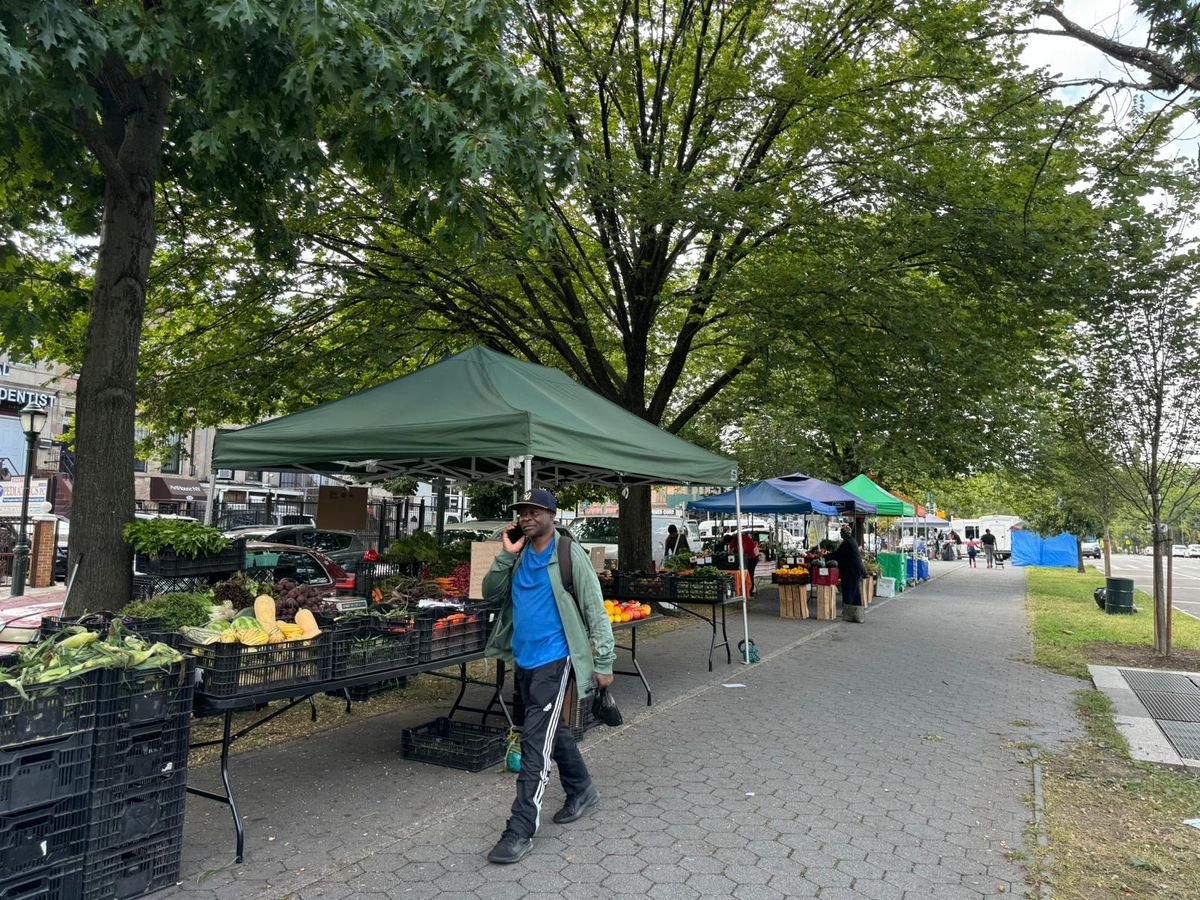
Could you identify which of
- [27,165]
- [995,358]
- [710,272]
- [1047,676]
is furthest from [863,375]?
[27,165]

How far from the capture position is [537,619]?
172 inches

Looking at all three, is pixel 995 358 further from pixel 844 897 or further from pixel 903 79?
pixel 844 897

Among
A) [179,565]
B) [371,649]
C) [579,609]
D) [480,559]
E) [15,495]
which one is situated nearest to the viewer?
[579,609]

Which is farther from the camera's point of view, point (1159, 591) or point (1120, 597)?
point (1120, 597)

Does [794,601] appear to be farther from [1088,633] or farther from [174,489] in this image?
[174,489]

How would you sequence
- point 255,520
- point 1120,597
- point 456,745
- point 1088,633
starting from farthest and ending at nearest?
point 255,520
point 1120,597
point 1088,633
point 456,745

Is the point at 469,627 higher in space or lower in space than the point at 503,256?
lower

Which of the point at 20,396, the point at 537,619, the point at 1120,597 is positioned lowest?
the point at 1120,597

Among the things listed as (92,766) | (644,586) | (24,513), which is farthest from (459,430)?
(24,513)

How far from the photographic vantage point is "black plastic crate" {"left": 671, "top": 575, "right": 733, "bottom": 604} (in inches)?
346

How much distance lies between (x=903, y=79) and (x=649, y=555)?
877 cm

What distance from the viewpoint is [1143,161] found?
10031mm

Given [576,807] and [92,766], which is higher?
[92,766]

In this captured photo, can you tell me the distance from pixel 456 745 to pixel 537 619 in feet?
6.18
